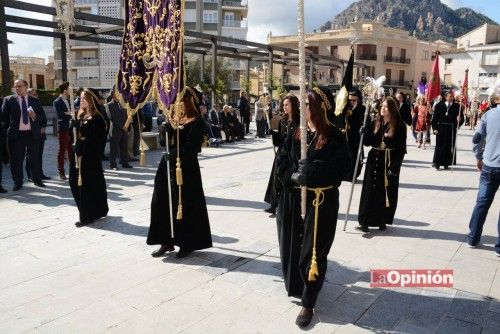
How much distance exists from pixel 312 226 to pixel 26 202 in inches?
226

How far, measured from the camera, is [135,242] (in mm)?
5336

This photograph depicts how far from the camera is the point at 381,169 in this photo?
19.2ft

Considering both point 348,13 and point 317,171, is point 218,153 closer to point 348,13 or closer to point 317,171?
point 317,171

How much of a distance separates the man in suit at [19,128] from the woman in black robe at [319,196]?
21.6 ft

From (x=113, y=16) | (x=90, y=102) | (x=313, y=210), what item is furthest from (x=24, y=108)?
(x=113, y=16)

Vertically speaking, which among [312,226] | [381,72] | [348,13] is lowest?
[312,226]

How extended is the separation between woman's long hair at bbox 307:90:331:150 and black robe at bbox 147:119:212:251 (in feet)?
5.52

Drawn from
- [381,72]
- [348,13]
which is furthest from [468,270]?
[348,13]

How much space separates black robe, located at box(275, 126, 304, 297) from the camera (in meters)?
3.62

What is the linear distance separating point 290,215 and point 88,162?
141 inches

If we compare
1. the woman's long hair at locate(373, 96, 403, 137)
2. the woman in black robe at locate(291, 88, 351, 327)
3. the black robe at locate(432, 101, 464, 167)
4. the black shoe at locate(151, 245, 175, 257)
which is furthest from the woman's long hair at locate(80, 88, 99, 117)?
the black robe at locate(432, 101, 464, 167)

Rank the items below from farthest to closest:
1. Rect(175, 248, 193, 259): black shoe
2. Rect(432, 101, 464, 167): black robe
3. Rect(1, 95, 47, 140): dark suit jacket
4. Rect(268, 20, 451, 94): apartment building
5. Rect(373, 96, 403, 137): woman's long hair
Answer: Rect(268, 20, 451, 94): apartment building < Rect(432, 101, 464, 167): black robe < Rect(1, 95, 47, 140): dark suit jacket < Rect(373, 96, 403, 137): woman's long hair < Rect(175, 248, 193, 259): black shoe

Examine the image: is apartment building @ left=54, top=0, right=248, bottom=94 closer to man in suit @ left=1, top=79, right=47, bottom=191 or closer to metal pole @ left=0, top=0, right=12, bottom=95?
metal pole @ left=0, top=0, right=12, bottom=95

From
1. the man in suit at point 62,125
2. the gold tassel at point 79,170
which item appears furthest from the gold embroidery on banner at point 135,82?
the man in suit at point 62,125
